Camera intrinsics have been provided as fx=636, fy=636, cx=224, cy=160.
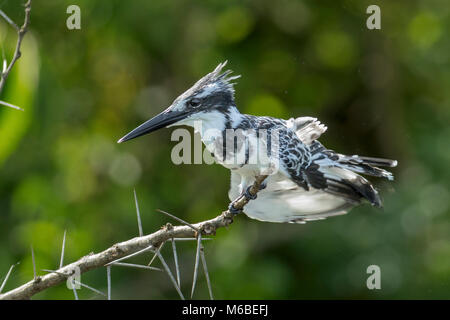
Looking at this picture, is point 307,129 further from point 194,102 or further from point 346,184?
point 194,102

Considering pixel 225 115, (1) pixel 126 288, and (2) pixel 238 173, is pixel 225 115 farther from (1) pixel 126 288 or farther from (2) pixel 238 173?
(1) pixel 126 288

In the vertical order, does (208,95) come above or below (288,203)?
above

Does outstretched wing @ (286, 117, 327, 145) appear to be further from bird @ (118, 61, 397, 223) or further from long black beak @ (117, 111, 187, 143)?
long black beak @ (117, 111, 187, 143)

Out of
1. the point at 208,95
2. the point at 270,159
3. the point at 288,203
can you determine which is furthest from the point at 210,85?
the point at 288,203

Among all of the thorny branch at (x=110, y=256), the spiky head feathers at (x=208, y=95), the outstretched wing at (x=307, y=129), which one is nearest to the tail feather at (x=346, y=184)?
the outstretched wing at (x=307, y=129)

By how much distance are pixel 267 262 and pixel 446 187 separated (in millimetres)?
1555

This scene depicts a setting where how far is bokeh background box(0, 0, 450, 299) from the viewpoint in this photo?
485 cm

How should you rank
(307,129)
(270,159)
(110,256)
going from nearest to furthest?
(110,256) < (270,159) < (307,129)

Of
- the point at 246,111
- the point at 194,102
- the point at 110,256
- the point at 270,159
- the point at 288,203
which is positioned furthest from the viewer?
the point at 246,111

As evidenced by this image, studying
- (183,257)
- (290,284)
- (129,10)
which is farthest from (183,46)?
(290,284)

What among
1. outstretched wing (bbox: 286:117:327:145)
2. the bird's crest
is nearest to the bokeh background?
outstretched wing (bbox: 286:117:327:145)

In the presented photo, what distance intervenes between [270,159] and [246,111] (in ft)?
7.06

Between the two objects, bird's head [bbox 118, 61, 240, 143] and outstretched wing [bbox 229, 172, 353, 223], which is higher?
bird's head [bbox 118, 61, 240, 143]

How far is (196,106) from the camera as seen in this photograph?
279 cm
